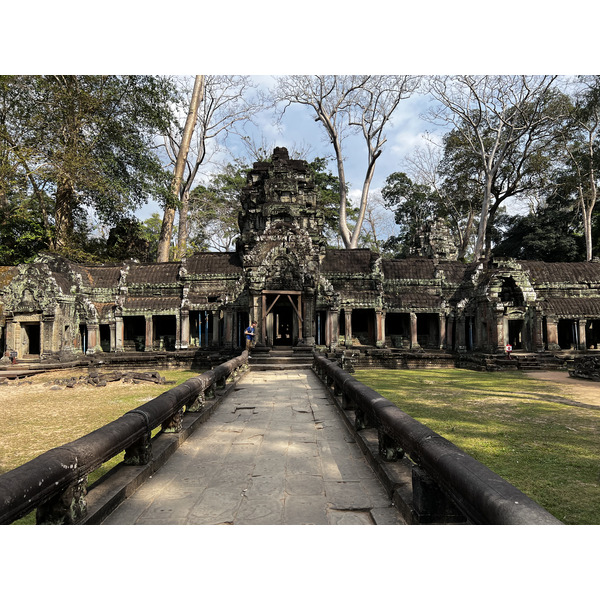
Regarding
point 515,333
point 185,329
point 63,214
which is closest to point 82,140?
point 63,214

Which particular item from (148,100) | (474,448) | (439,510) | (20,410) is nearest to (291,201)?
(148,100)

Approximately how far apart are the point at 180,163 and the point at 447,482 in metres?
30.1

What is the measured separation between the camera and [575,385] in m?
13.1

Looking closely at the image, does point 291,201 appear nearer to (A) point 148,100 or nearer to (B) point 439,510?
(A) point 148,100

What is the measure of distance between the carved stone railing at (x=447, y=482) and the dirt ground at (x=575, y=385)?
8851mm

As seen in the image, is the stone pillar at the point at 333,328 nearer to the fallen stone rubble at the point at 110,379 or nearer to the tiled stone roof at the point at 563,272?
the fallen stone rubble at the point at 110,379

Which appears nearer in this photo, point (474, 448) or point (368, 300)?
point (474, 448)

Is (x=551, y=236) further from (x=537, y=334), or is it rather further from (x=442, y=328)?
(x=442, y=328)

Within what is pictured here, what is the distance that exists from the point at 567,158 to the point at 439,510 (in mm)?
37885

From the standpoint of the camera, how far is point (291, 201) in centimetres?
2436

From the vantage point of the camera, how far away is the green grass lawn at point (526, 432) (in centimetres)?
454

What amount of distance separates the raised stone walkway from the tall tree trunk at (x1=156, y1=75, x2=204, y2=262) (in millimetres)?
22826

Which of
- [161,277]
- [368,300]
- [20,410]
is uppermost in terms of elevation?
[161,277]

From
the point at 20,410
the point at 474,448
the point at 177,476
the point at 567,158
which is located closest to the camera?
the point at 177,476
